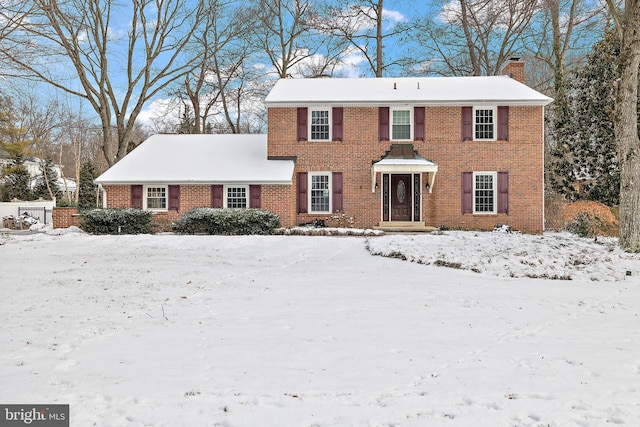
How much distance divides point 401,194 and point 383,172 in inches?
61.7

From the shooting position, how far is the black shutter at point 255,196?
1912 centimetres

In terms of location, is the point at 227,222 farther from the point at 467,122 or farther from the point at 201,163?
the point at 467,122

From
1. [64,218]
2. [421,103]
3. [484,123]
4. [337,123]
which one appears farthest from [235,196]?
[484,123]

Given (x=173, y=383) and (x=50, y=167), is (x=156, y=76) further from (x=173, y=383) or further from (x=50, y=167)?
(x=173, y=383)

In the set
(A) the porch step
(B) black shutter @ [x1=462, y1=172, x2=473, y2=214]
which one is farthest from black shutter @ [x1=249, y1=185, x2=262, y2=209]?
(B) black shutter @ [x1=462, y1=172, x2=473, y2=214]

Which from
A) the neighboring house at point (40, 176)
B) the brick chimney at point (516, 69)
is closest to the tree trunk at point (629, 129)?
the brick chimney at point (516, 69)

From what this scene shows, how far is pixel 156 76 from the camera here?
27328 mm

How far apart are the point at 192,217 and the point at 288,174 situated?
4.46m

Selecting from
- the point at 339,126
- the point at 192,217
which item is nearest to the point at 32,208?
the point at 192,217

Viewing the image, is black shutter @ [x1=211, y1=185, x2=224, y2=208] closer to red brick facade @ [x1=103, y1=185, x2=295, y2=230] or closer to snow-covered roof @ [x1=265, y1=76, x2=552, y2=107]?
red brick facade @ [x1=103, y1=185, x2=295, y2=230]

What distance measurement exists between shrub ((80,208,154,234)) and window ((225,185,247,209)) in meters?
3.63

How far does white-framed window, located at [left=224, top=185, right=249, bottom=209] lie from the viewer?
19.3 m

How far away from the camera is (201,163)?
20.5m

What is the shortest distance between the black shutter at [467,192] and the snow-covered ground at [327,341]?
9.20 meters
